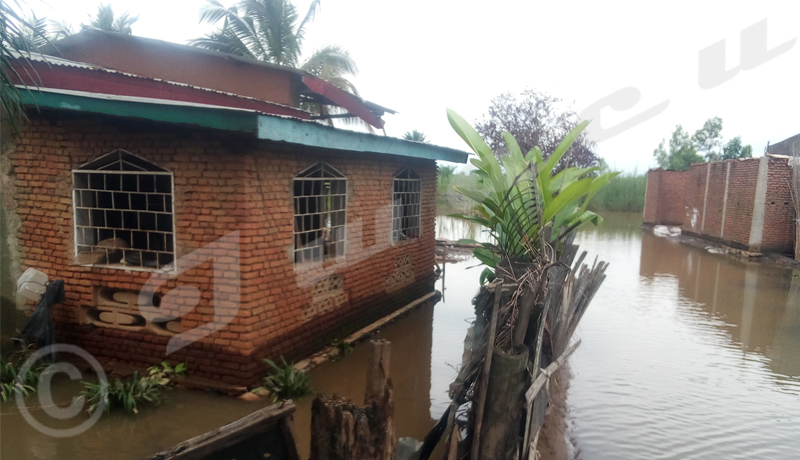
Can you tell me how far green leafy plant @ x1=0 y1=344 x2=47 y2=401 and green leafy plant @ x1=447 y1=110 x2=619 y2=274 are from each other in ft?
15.3

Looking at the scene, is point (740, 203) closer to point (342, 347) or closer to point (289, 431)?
point (342, 347)

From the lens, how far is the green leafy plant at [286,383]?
5.18 m

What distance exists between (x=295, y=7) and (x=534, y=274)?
18916 millimetres

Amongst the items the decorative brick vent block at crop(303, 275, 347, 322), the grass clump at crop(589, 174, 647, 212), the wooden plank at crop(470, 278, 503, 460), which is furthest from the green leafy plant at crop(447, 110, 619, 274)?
the grass clump at crop(589, 174, 647, 212)

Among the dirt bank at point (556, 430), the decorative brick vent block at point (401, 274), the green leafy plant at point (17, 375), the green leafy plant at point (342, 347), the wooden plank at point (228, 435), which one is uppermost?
the wooden plank at point (228, 435)

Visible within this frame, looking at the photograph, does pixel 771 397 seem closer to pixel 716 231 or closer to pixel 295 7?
pixel 716 231

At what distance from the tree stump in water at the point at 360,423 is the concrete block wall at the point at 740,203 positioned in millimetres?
16442

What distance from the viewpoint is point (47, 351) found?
18.0 feet

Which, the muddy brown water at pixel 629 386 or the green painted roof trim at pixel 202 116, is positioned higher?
the green painted roof trim at pixel 202 116

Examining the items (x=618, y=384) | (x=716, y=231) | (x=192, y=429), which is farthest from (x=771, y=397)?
(x=716, y=231)

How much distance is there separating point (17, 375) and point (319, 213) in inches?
140

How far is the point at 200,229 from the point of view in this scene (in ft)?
16.9

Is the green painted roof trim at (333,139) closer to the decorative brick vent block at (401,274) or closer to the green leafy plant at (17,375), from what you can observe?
the decorative brick vent block at (401,274)

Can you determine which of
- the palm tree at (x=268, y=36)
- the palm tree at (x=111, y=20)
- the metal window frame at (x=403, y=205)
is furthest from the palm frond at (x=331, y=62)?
the metal window frame at (x=403, y=205)
